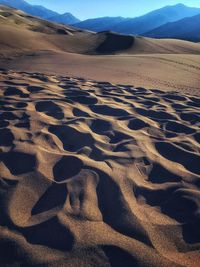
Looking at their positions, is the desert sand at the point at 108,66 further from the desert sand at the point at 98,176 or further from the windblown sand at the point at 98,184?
the windblown sand at the point at 98,184

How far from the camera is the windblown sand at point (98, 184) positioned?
2170 millimetres

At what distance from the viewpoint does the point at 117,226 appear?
2.38 m

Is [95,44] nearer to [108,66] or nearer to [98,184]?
[108,66]

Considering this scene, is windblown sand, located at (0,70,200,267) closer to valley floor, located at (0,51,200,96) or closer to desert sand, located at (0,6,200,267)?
desert sand, located at (0,6,200,267)

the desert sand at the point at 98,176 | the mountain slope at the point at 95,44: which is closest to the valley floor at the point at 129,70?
the desert sand at the point at 98,176

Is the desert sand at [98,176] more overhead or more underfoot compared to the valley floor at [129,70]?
more overhead

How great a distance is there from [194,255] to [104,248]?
22.8 inches

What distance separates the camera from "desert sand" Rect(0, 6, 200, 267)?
2180mm

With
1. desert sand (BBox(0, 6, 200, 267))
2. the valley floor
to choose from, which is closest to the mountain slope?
the valley floor

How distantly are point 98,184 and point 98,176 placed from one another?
106 millimetres

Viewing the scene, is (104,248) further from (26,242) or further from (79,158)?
(79,158)

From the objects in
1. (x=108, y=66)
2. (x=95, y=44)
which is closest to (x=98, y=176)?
(x=108, y=66)

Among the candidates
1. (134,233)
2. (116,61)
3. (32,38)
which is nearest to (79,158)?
(134,233)

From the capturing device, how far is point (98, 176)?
9.66 feet
